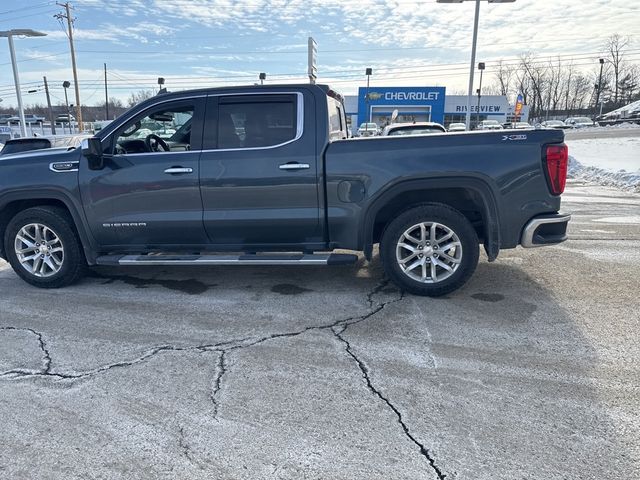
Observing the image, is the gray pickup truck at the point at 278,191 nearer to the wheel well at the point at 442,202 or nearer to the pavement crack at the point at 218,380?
the wheel well at the point at 442,202

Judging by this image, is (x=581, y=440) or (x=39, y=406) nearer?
(x=581, y=440)

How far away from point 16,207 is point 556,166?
563cm

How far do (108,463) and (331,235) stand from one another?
2.85m

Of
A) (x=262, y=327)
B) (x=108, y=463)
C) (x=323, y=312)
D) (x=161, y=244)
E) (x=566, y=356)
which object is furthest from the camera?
(x=161, y=244)

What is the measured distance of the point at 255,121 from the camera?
4.65 metres

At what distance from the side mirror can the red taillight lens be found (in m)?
4.28

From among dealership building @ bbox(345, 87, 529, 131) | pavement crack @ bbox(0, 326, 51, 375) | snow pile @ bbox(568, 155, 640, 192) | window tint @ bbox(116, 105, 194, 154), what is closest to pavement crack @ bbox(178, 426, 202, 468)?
pavement crack @ bbox(0, 326, 51, 375)

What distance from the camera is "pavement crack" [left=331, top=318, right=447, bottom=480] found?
7.80 feet

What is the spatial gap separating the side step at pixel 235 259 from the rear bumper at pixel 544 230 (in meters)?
1.61

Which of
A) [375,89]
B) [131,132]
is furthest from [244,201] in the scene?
[375,89]

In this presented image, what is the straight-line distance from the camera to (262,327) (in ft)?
13.3

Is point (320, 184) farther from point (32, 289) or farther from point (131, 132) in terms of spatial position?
point (32, 289)

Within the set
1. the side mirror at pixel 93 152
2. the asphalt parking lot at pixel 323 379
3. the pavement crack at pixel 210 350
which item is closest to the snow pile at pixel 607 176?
the asphalt parking lot at pixel 323 379

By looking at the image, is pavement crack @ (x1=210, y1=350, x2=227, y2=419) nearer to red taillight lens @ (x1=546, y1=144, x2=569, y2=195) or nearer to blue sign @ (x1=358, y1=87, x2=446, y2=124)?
red taillight lens @ (x1=546, y1=144, x2=569, y2=195)
